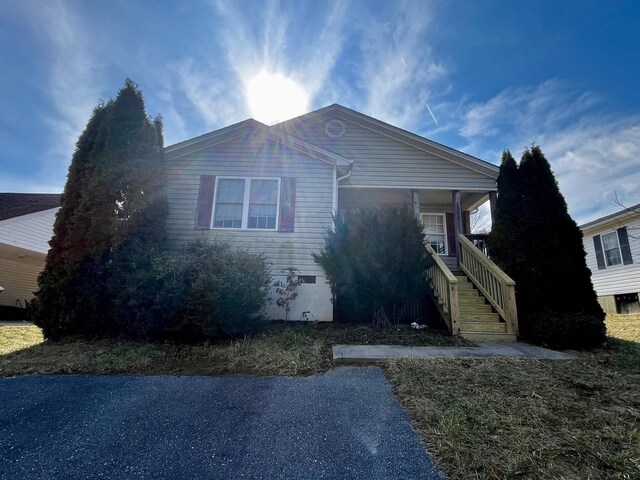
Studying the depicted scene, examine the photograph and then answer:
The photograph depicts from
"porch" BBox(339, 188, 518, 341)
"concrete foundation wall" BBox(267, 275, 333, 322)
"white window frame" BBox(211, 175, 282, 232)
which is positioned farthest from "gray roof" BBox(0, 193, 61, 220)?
"porch" BBox(339, 188, 518, 341)

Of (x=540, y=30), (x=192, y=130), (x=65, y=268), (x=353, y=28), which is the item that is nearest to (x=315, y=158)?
(x=353, y=28)

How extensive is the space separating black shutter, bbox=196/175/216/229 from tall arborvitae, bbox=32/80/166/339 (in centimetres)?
105

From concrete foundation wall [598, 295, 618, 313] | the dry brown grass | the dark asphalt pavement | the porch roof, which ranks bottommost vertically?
the dark asphalt pavement

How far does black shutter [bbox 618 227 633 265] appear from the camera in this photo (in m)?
12.5

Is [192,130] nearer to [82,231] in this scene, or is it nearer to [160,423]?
[82,231]

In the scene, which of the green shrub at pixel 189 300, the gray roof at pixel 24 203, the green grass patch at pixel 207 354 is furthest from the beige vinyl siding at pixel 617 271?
the gray roof at pixel 24 203

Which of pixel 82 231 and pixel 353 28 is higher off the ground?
pixel 353 28

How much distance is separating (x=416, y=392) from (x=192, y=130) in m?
9.22

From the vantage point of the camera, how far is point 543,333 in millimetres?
5699

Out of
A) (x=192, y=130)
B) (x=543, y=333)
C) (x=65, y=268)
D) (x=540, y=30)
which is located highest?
(x=540, y=30)

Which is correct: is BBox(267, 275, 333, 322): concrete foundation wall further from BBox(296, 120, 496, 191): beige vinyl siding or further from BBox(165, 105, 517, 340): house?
BBox(296, 120, 496, 191): beige vinyl siding

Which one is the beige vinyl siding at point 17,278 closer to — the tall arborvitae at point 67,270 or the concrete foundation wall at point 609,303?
the tall arborvitae at point 67,270

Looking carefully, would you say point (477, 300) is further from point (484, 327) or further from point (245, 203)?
point (245, 203)

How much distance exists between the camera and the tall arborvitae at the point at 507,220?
6820 mm
